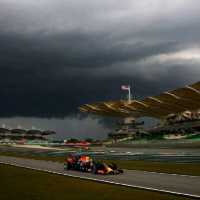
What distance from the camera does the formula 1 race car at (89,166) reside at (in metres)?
25.9

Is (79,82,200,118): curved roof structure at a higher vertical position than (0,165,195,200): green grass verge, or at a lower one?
higher

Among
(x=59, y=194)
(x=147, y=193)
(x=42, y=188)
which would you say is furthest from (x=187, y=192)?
(x=42, y=188)

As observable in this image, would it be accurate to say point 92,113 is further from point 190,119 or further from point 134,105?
point 190,119

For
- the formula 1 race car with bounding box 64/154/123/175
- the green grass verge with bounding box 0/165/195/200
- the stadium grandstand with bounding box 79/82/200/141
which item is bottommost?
the green grass verge with bounding box 0/165/195/200

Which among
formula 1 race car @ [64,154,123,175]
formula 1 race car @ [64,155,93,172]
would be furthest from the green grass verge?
formula 1 race car @ [64,155,93,172]

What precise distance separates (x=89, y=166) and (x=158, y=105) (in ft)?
285

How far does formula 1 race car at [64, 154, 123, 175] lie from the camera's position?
2592 centimetres

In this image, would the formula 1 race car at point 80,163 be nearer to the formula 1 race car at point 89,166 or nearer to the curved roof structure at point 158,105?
the formula 1 race car at point 89,166

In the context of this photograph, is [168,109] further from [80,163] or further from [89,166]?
[89,166]

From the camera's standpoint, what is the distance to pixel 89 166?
1104 inches

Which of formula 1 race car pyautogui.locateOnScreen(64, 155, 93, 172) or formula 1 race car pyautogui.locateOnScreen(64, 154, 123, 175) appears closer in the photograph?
formula 1 race car pyautogui.locateOnScreen(64, 154, 123, 175)

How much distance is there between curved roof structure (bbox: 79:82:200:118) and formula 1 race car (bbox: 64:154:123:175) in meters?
55.4

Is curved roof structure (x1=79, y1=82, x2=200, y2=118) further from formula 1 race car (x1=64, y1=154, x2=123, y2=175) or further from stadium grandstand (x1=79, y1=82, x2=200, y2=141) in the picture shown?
formula 1 race car (x1=64, y1=154, x2=123, y2=175)

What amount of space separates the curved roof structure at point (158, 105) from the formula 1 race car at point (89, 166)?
55.4m
